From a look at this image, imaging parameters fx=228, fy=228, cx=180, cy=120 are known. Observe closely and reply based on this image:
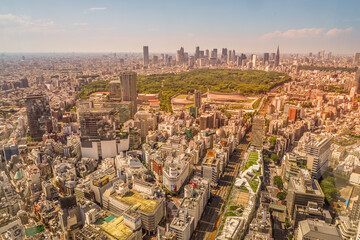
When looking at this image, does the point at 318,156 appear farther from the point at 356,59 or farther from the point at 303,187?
the point at 356,59

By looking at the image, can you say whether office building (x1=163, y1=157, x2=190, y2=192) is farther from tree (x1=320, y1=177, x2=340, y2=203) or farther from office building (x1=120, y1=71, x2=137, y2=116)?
office building (x1=120, y1=71, x2=137, y2=116)

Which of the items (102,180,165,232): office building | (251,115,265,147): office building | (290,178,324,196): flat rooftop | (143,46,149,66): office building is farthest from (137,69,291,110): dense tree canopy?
(290,178,324,196): flat rooftop

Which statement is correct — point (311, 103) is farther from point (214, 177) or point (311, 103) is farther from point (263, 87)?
point (214, 177)

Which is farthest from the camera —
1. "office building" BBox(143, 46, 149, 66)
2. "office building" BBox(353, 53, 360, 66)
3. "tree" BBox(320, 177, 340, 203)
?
"office building" BBox(143, 46, 149, 66)

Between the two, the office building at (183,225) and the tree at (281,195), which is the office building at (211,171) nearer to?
the tree at (281,195)

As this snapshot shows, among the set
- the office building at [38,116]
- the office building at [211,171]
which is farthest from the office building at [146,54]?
the office building at [211,171]
